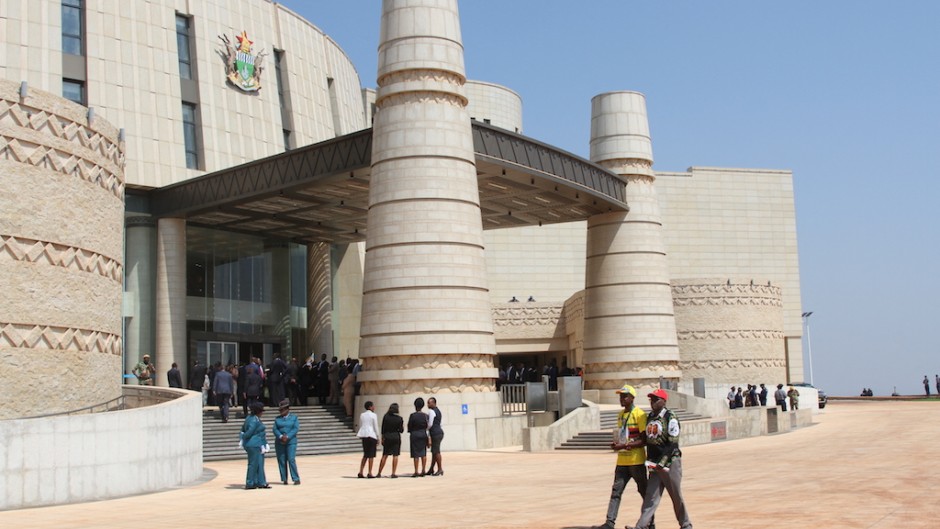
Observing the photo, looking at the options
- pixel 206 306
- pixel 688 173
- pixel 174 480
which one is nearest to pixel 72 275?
pixel 174 480

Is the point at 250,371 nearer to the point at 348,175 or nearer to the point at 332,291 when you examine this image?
the point at 348,175

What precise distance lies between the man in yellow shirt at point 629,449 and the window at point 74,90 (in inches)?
1161

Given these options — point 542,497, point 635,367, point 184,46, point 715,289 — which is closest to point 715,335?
point 715,289

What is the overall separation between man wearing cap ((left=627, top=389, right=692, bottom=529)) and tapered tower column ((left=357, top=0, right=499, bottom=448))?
17203 mm

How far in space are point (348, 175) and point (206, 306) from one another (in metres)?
10.2

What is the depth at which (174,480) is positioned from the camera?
17984mm

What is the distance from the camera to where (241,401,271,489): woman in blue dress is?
661 inches

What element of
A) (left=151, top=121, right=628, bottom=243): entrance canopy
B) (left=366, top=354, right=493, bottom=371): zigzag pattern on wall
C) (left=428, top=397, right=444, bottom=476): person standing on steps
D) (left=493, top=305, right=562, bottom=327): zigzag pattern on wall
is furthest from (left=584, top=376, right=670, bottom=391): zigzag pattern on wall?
(left=428, top=397, right=444, bottom=476): person standing on steps

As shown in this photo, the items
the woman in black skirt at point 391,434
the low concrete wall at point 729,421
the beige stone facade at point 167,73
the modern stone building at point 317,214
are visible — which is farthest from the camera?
the beige stone facade at point 167,73

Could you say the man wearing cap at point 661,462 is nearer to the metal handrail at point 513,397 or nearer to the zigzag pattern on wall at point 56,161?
the zigzag pattern on wall at point 56,161

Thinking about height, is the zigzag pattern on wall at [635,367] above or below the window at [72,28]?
below

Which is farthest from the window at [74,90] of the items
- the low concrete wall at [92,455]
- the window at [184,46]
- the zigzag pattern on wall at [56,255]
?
the low concrete wall at [92,455]

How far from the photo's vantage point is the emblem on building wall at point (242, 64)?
40688 millimetres

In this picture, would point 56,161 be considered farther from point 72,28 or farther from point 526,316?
point 526,316
